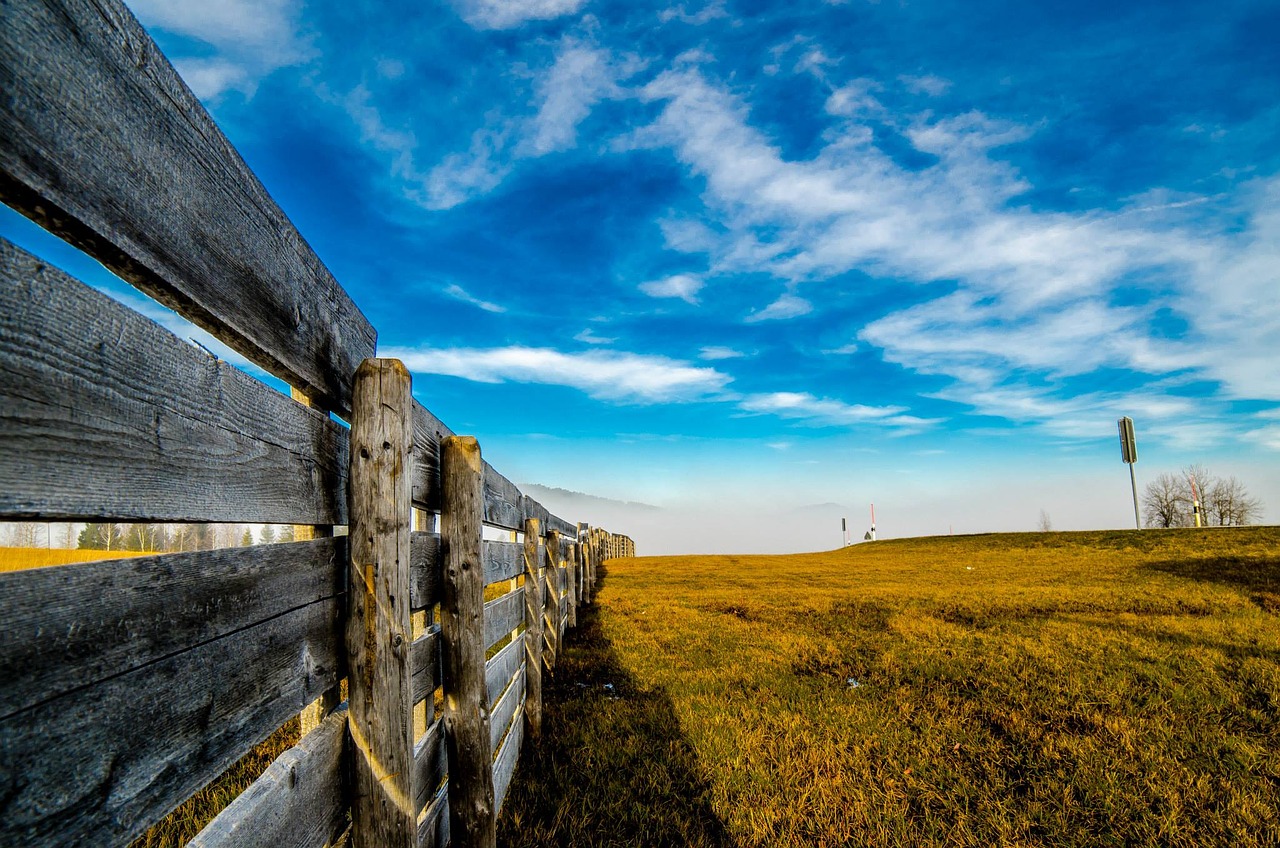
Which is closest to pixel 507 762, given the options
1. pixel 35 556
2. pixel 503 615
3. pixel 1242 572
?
pixel 503 615

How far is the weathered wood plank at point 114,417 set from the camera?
913 millimetres

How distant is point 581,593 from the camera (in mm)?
14070

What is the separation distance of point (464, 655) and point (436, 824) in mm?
751

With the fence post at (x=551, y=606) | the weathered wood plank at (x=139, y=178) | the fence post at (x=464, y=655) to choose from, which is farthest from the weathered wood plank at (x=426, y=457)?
the fence post at (x=551, y=606)

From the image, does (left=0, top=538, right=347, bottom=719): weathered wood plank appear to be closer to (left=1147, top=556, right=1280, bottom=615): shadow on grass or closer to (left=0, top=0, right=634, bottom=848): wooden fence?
(left=0, top=0, right=634, bottom=848): wooden fence

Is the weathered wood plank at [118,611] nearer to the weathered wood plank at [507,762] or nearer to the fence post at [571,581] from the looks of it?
the weathered wood plank at [507,762]

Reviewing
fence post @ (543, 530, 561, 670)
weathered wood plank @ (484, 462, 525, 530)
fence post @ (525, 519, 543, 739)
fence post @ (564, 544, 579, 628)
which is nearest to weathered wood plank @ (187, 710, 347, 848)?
weathered wood plank @ (484, 462, 525, 530)

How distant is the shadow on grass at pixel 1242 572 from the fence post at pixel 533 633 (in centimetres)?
1534

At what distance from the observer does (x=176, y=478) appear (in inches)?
49.3

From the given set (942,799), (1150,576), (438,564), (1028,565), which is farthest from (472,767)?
(1028,565)

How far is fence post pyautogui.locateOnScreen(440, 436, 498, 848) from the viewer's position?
3.17 m

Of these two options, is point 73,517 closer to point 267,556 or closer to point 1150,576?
point 267,556

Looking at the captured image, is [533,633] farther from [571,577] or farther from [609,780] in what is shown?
[571,577]

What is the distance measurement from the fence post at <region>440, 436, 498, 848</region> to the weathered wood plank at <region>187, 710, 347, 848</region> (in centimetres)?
113
